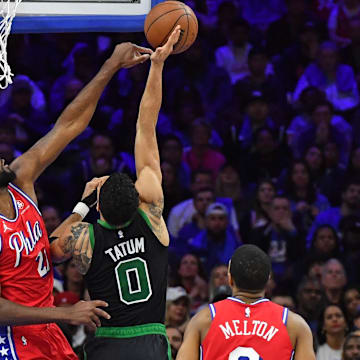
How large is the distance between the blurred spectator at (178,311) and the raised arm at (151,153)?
327cm

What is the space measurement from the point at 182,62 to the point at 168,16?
468cm

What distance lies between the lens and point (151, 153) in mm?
4898

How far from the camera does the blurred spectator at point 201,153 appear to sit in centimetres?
951

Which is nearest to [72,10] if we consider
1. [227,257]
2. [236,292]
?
[236,292]

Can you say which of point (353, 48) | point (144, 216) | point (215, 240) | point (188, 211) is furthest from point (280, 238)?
point (144, 216)

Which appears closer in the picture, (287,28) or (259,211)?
(259,211)

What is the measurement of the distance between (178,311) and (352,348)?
1580 mm

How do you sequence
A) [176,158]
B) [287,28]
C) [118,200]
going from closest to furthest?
[118,200] → [176,158] → [287,28]

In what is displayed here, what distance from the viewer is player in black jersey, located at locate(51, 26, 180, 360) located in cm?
464

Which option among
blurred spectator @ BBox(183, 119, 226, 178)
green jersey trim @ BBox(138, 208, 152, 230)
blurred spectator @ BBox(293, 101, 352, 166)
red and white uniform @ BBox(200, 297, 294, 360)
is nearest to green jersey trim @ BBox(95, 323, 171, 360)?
red and white uniform @ BBox(200, 297, 294, 360)

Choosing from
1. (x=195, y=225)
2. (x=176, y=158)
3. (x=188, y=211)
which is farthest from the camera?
(x=176, y=158)

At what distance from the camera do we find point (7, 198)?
4.92 meters

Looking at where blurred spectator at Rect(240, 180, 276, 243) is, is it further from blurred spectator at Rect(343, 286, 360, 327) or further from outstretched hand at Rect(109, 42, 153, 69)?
outstretched hand at Rect(109, 42, 153, 69)

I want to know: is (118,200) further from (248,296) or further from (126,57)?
(126,57)
